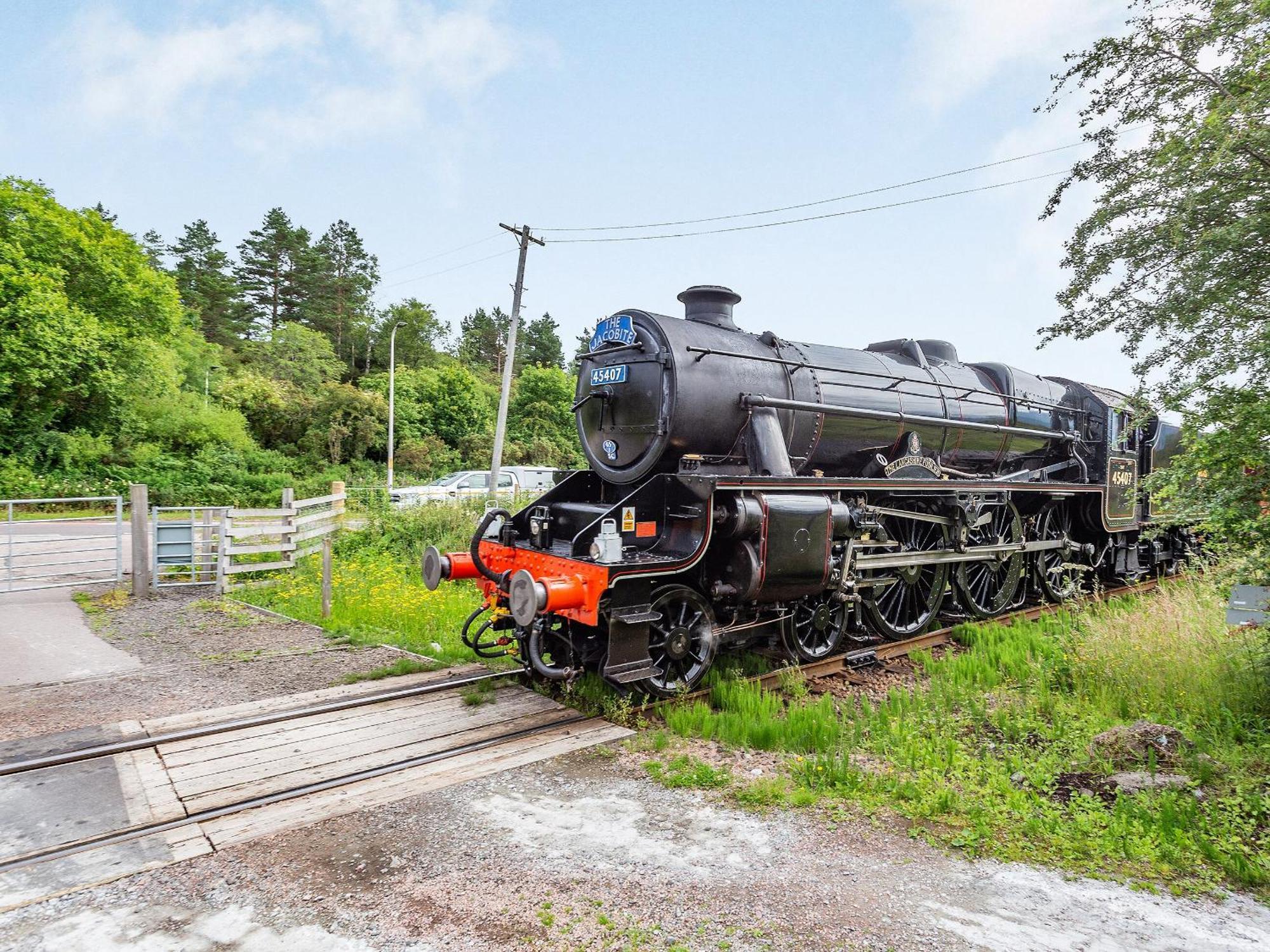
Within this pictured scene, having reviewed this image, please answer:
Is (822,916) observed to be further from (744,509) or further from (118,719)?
(118,719)

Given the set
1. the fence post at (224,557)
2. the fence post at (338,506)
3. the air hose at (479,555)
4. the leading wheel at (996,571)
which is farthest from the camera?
the fence post at (338,506)

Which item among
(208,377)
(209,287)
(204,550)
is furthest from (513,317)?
(209,287)

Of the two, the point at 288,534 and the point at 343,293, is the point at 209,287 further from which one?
the point at 288,534

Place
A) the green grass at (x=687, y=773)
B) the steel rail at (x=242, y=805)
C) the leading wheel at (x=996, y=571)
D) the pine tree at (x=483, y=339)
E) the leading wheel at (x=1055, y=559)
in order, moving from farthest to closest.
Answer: the pine tree at (x=483, y=339)
the leading wheel at (x=1055, y=559)
the leading wheel at (x=996, y=571)
the green grass at (x=687, y=773)
the steel rail at (x=242, y=805)

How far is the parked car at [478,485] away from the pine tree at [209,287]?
27618 mm

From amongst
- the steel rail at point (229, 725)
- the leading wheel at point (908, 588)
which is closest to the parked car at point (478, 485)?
the leading wheel at point (908, 588)

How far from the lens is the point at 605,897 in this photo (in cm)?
309

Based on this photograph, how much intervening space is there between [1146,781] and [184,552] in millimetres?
11234

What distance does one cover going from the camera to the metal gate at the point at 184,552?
10.2 metres

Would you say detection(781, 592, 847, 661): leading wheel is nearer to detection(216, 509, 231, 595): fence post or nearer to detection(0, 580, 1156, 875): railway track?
detection(0, 580, 1156, 875): railway track

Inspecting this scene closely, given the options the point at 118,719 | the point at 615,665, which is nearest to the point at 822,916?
the point at 615,665

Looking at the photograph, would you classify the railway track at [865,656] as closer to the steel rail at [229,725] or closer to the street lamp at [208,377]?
the steel rail at [229,725]

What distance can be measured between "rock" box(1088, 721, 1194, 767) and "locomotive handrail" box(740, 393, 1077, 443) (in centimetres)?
321

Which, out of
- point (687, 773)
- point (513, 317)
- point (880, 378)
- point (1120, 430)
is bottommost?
point (687, 773)
